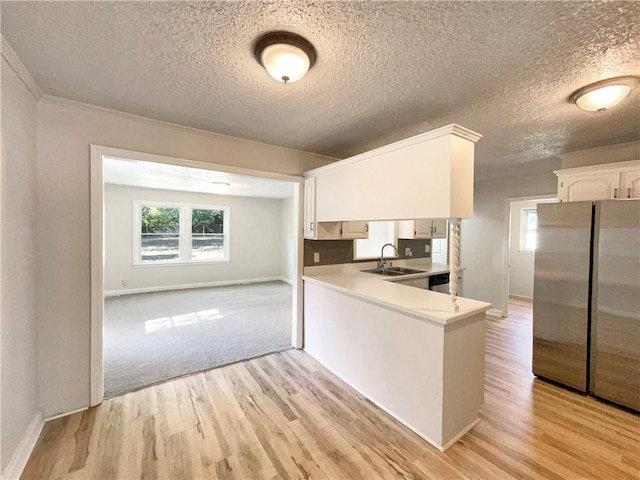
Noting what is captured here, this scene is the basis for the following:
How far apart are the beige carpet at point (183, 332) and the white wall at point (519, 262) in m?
5.33

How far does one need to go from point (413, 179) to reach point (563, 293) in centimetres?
207

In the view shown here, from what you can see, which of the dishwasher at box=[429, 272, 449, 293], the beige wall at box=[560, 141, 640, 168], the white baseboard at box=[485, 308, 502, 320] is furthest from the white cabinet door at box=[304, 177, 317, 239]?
the white baseboard at box=[485, 308, 502, 320]

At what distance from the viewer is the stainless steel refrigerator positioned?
7.40ft

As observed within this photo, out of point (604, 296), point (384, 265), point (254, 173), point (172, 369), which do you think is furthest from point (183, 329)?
point (604, 296)

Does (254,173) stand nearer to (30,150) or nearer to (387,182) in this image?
(387,182)

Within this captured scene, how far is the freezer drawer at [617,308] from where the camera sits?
7.32 feet

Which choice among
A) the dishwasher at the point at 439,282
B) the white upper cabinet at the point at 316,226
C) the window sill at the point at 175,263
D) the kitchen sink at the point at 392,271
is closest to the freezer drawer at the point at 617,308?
the dishwasher at the point at 439,282

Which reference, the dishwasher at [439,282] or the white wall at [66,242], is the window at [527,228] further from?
the white wall at [66,242]

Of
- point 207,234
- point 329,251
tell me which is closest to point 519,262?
point 329,251

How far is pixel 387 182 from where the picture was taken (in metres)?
2.26

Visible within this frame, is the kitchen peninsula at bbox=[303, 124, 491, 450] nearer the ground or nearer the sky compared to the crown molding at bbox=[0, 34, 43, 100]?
nearer the ground

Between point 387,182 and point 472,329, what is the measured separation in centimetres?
131

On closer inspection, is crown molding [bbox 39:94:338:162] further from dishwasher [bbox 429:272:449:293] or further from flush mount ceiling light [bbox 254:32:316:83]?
dishwasher [bbox 429:272:449:293]

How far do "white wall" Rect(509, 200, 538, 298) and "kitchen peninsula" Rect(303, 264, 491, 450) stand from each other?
207 inches
